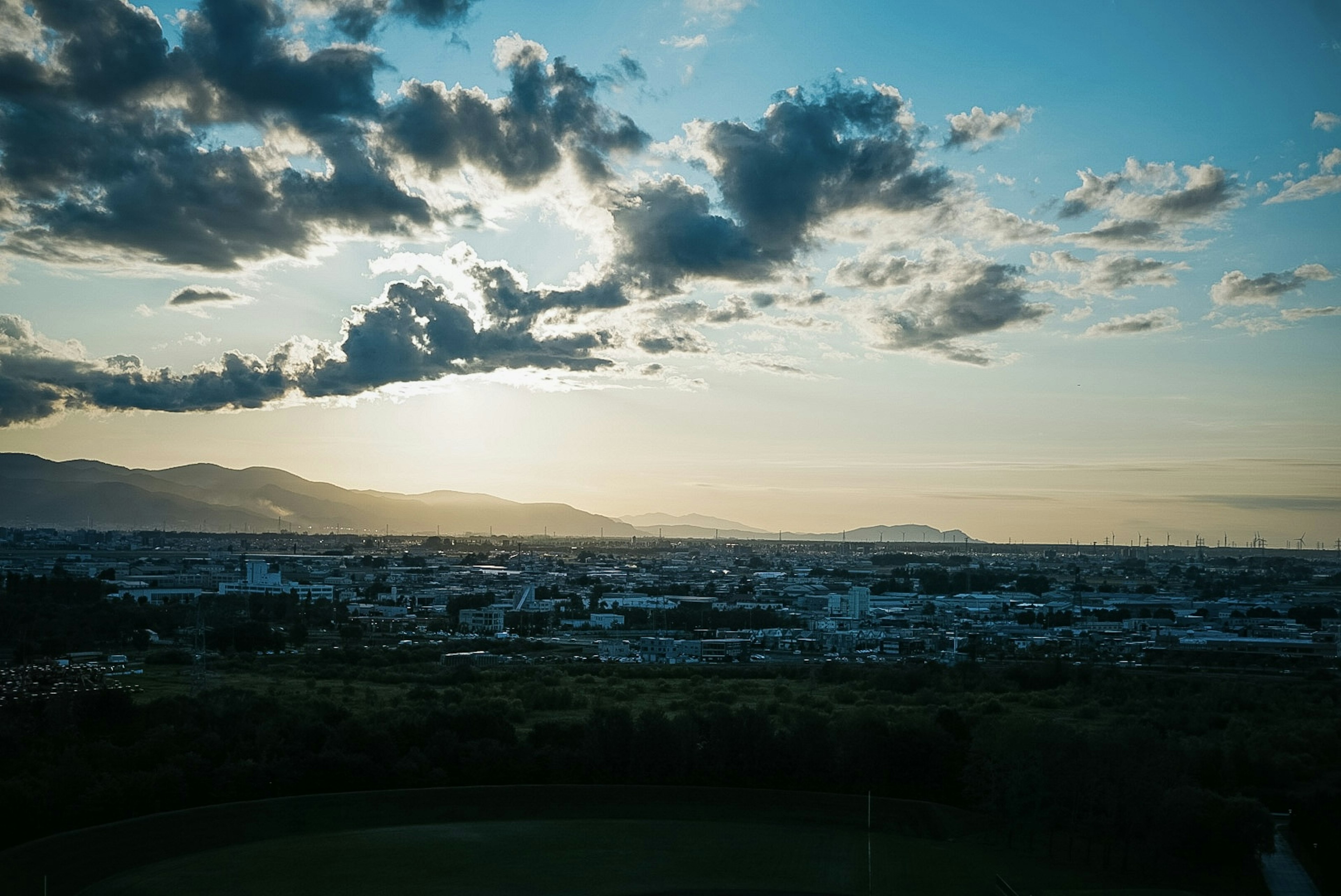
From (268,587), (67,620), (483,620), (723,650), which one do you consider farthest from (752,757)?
(268,587)

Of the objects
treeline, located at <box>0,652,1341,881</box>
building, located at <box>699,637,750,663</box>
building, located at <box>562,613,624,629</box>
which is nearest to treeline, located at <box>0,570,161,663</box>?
treeline, located at <box>0,652,1341,881</box>

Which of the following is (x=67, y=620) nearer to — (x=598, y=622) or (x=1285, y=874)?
(x=598, y=622)

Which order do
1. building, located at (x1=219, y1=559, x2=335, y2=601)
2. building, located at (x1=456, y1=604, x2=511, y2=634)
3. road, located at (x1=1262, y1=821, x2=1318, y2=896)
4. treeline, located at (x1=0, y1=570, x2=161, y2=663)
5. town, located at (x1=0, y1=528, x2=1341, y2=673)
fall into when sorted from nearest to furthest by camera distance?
road, located at (x1=1262, y1=821, x2=1318, y2=896) < treeline, located at (x1=0, y1=570, x2=161, y2=663) < town, located at (x1=0, y1=528, x2=1341, y2=673) < building, located at (x1=456, y1=604, x2=511, y2=634) < building, located at (x1=219, y1=559, x2=335, y2=601)

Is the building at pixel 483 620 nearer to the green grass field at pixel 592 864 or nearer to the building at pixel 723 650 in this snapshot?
the building at pixel 723 650

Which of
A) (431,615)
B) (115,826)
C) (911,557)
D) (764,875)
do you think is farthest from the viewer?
(911,557)

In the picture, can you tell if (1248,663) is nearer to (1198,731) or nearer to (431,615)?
(1198,731)

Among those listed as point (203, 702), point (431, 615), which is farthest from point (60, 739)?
point (431, 615)

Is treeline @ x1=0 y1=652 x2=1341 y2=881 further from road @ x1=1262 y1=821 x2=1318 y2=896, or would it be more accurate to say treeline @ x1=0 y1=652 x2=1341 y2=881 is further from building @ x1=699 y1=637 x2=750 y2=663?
building @ x1=699 y1=637 x2=750 y2=663
